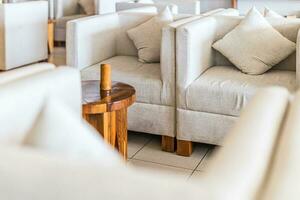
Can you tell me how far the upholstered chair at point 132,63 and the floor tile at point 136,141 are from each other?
104mm

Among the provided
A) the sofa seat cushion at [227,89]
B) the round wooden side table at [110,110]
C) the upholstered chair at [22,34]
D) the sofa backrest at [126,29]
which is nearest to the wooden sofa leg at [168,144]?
the sofa seat cushion at [227,89]

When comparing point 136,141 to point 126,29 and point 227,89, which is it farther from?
point 126,29

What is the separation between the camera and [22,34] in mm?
5516

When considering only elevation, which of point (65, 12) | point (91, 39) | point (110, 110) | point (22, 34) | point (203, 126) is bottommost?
point (203, 126)

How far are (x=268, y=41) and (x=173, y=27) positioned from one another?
638 millimetres

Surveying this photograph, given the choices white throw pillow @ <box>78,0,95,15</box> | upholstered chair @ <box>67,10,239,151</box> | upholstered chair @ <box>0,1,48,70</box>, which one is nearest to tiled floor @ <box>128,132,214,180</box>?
upholstered chair @ <box>67,10,239,151</box>

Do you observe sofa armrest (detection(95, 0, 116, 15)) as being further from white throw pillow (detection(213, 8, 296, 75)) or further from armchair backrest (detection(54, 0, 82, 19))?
white throw pillow (detection(213, 8, 296, 75))

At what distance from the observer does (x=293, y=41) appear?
3.12 m

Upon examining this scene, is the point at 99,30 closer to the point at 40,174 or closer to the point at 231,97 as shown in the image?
the point at 231,97

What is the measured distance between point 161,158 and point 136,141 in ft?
1.07

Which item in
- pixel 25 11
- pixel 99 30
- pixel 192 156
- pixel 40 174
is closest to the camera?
pixel 40 174

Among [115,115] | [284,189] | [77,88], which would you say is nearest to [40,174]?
[284,189]

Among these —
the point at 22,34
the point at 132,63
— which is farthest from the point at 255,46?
Answer: the point at 22,34

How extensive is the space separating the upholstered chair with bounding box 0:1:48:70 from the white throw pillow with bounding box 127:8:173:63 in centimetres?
228
